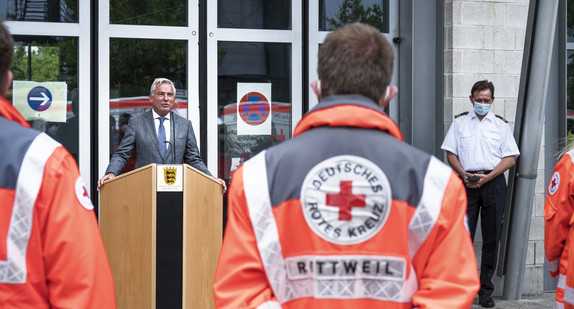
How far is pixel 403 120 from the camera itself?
8.62 m

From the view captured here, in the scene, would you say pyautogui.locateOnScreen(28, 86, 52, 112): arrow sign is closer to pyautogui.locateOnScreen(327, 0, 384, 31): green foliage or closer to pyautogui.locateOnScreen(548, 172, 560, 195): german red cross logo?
pyautogui.locateOnScreen(327, 0, 384, 31): green foliage

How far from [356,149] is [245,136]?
6.16 m

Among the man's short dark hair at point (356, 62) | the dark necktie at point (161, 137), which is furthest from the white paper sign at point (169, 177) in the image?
the man's short dark hair at point (356, 62)

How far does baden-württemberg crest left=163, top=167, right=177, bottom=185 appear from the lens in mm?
5543

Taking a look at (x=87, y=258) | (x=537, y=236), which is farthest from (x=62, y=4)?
(x=87, y=258)

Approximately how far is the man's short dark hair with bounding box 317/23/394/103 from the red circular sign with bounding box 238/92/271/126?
6098 mm

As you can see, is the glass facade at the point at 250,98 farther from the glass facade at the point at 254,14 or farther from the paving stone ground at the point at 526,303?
the paving stone ground at the point at 526,303

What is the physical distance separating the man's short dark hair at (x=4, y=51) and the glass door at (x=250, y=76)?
580 cm

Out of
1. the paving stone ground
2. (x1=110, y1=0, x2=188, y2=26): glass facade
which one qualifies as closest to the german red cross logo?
the paving stone ground

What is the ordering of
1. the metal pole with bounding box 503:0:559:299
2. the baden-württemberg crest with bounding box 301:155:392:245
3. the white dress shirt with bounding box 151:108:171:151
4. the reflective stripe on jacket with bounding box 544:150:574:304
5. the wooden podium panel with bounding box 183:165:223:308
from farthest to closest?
the metal pole with bounding box 503:0:559:299
the white dress shirt with bounding box 151:108:171:151
the wooden podium panel with bounding box 183:165:223:308
the reflective stripe on jacket with bounding box 544:150:574:304
the baden-württemberg crest with bounding box 301:155:392:245

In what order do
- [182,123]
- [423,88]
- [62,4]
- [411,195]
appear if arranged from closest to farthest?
[411,195]
[182,123]
[62,4]
[423,88]

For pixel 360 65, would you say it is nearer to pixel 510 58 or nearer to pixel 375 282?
pixel 375 282

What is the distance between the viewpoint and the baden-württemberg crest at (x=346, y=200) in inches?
85.3

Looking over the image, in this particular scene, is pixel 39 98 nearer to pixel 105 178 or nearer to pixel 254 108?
pixel 254 108
